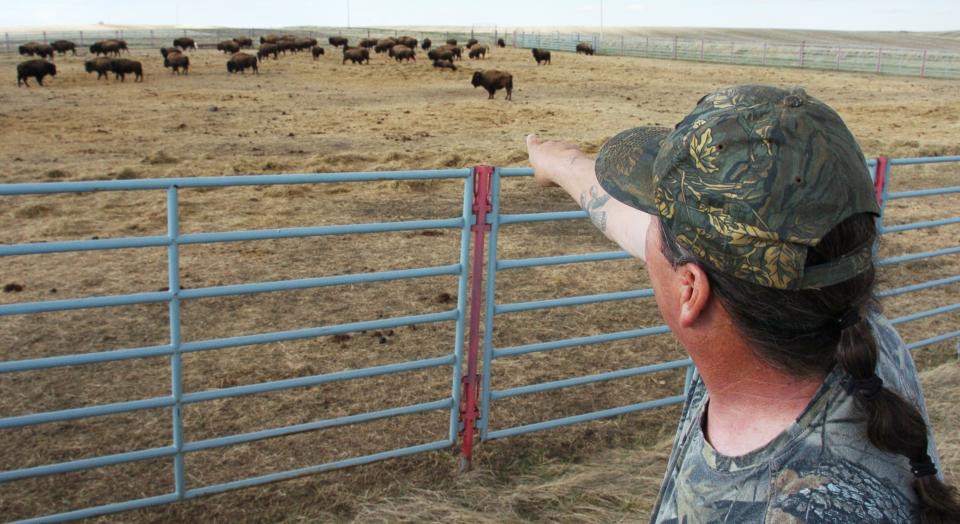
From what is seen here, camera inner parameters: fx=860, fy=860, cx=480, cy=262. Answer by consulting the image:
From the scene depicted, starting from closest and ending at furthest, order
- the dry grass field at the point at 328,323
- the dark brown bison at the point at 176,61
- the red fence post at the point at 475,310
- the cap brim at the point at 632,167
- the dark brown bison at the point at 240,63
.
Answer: the cap brim at the point at 632,167 < the red fence post at the point at 475,310 < the dry grass field at the point at 328,323 < the dark brown bison at the point at 176,61 < the dark brown bison at the point at 240,63

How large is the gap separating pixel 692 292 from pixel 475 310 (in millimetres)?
2960

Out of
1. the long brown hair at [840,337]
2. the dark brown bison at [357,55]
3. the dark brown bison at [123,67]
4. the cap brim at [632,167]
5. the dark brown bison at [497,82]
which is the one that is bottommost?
the long brown hair at [840,337]

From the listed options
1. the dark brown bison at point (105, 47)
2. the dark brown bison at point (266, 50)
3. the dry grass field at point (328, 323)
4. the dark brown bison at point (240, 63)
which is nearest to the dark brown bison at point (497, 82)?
the dry grass field at point (328, 323)

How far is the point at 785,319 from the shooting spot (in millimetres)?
1163

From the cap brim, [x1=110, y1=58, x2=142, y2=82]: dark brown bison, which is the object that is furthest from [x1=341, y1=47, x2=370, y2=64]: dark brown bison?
the cap brim

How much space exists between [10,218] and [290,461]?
20.2ft

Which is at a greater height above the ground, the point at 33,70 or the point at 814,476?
the point at 33,70

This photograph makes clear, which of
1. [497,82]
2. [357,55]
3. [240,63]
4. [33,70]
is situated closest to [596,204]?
[497,82]

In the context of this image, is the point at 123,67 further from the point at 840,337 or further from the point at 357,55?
the point at 840,337

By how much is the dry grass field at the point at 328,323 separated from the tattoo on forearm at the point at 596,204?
60 cm

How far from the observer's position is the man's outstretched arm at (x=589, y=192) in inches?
69.7

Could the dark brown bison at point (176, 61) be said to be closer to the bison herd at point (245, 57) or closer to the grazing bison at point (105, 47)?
the bison herd at point (245, 57)

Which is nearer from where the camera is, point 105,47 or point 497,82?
point 497,82

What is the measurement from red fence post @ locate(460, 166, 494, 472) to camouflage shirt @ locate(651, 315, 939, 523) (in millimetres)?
2707
